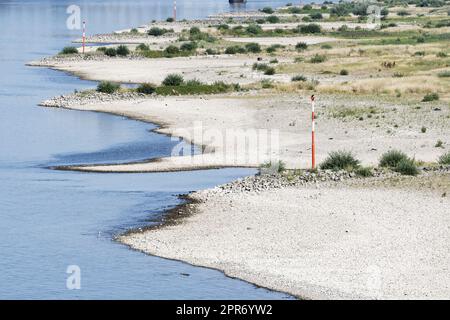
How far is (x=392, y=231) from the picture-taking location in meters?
28.7

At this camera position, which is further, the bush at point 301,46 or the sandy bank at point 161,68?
the bush at point 301,46

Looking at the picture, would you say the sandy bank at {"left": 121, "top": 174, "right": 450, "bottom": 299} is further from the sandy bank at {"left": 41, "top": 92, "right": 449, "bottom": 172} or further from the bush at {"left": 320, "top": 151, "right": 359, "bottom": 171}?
the sandy bank at {"left": 41, "top": 92, "right": 449, "bottom": 172}

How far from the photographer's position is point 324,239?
2817 centimetres

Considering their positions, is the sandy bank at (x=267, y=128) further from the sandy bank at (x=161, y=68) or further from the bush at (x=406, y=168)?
the sandy bank at (x=161, y=68)

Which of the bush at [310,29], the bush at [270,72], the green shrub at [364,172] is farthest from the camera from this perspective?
the bush at [310,29]

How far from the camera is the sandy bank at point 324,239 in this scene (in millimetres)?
24531

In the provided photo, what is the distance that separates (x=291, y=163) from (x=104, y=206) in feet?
25.7

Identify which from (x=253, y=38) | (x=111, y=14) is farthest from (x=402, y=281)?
(x=111, y=14)

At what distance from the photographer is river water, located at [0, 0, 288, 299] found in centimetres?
2498

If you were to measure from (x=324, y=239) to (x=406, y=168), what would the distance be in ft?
26.8

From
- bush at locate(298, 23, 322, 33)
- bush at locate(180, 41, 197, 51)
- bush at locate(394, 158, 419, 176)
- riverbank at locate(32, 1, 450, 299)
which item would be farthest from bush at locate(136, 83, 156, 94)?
bush at locate(298, 23, 322, 33)

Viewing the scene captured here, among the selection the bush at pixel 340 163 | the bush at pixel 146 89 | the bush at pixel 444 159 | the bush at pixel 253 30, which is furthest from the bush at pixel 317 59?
the bush at pixel 340 163

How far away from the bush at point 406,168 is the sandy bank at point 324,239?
68cm

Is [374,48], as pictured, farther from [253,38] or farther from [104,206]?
[104,206]
